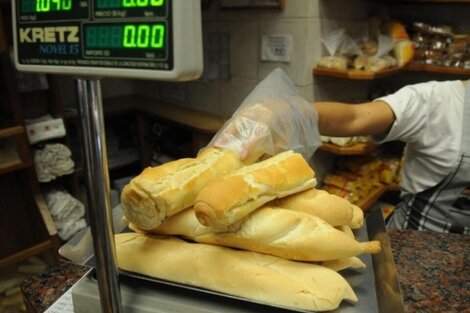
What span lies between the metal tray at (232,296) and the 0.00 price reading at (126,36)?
12.0 inches

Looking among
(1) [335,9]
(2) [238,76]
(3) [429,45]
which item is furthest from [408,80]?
(2) [238,76]

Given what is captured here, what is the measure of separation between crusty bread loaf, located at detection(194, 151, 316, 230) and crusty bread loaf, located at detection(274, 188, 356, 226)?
0.01 m

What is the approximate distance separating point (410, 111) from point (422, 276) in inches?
22.0

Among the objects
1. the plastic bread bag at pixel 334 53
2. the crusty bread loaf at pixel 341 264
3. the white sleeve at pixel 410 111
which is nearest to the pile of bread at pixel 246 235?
the crusty bread loaf at pixel 341 264

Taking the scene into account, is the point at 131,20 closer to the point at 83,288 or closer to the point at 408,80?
the point at 83,288

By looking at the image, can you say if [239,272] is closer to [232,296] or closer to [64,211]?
[232,296]

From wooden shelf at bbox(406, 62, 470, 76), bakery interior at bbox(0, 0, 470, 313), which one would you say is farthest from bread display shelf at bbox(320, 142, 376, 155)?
wooden shelf at bbox(406, 62, 470, 76)

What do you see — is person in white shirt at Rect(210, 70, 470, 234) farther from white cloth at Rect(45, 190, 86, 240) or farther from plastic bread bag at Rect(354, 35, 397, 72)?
white cloth at Rect(45, 190, 86, 240)

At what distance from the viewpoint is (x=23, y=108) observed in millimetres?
1719

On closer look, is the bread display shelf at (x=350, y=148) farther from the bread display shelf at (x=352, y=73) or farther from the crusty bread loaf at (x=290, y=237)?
the crusty bread loaf at (x=290, y=237)

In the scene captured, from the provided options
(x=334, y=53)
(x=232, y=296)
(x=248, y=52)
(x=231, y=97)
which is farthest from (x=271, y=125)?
(x=231, y=97)

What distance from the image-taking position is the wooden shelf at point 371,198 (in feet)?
6.28

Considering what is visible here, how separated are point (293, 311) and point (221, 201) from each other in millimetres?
151

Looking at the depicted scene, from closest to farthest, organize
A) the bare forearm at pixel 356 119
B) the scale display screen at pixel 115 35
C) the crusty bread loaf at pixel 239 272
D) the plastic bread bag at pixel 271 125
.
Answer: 1. the scale display screen at pixel 115 35
2. the crusty bread loaf at pixel 239 272
3. the plastic bread bag at pixel 271 125
4. the bare forearm at pixel 356 119
